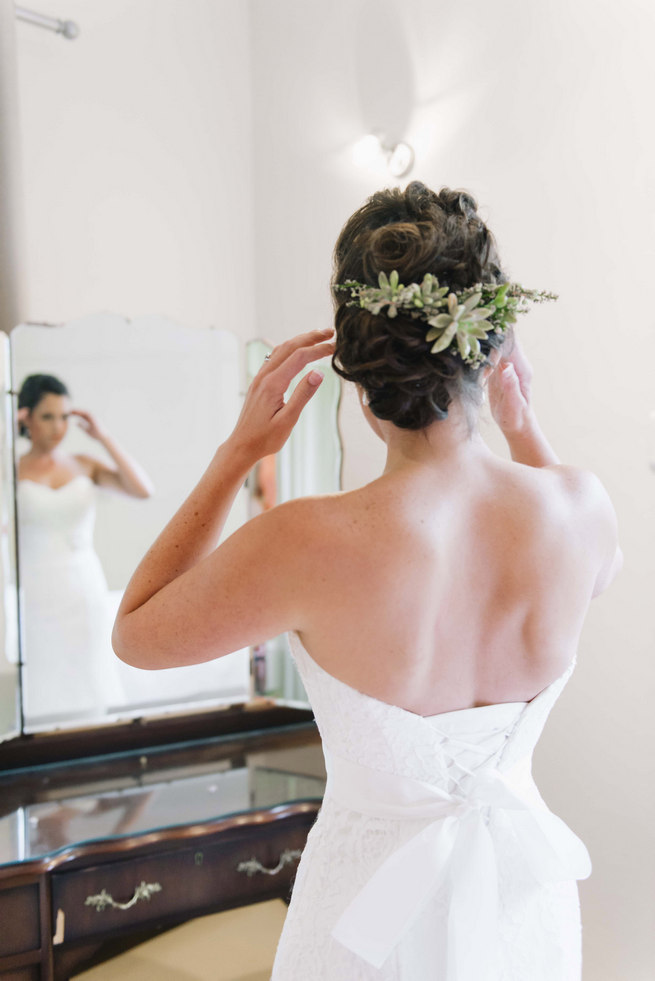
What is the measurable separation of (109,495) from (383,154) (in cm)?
109

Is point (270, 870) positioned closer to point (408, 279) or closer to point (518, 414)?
point (518, 414)

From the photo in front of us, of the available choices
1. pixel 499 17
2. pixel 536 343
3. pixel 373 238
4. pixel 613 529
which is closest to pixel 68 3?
pixel 499 17

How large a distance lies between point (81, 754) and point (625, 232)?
5.45 feet

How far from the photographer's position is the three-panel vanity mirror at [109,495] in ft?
6.12

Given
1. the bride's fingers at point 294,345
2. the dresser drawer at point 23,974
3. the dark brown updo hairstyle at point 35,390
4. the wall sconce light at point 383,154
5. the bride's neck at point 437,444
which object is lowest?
the dresser drawer at point 23,974

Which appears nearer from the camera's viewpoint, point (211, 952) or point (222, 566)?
point (222, 566)

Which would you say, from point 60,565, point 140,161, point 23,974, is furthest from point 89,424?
point 23,974

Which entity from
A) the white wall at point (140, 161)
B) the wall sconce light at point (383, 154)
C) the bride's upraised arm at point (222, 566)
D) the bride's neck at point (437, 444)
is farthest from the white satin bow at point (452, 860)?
the white wall at point (140, 161)

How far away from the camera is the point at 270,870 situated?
1749 mm

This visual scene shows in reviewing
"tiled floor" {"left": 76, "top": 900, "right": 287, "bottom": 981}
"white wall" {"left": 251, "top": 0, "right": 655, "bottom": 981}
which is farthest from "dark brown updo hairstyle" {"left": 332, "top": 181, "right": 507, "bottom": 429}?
"tiled floor" {"left": 76, "top": 900, "right": 287, "bottom": 981}

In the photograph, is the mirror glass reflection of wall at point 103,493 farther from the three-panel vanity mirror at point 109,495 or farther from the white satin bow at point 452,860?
the white satin bow at point 452,860

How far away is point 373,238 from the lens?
0.80m

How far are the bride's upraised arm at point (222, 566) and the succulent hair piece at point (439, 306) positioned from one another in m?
0.12

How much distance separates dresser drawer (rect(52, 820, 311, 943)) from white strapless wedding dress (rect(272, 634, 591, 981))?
74cm
